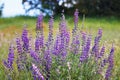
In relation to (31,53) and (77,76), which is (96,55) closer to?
(77,76)

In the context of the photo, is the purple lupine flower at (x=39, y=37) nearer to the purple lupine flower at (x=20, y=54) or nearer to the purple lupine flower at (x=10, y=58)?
the purple lupine flower at (x=20, y=54)

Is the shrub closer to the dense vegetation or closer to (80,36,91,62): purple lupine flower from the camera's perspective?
(80,36,91,62): purple lupine flower

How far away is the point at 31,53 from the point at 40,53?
6.7 inches

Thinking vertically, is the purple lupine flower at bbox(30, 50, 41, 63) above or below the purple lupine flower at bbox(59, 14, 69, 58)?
below

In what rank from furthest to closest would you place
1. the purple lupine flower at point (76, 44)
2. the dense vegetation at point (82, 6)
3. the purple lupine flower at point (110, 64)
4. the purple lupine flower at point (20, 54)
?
the dense vegetation at point (82, 6)
the purple lupine flower at point (76, 44)
the purple lupine flower at point (20, 54)
the purple lupine flower at point (110, 64)

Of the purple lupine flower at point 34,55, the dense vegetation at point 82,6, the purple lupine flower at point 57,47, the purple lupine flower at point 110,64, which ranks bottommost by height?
the dense vegetation at point 82,6

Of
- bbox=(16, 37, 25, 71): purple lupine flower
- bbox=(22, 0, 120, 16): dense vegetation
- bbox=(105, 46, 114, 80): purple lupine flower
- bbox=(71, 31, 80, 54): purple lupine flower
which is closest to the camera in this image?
bbox=(105, 46, 114, 80): purple lupine flower

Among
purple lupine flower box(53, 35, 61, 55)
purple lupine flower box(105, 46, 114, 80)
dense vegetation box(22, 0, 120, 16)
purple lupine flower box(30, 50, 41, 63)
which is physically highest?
purple lupine flower box(53, 35, 61, 55)

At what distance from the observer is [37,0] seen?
2075cm

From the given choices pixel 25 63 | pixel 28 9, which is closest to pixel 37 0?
pixel 28 9

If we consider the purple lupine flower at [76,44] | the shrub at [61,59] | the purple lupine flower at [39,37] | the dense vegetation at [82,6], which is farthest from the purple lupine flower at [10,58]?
the dense vegetation at [82,6]

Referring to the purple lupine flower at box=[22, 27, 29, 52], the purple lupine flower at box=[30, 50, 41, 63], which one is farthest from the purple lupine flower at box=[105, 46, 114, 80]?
the purple lupine flower at box=[22, 27, 29, 52]

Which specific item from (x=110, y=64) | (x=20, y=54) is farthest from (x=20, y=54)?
(x=110, y=64)

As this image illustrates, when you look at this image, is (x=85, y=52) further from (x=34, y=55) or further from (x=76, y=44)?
(x=34, y=55)
